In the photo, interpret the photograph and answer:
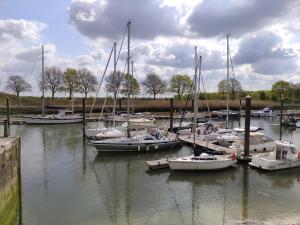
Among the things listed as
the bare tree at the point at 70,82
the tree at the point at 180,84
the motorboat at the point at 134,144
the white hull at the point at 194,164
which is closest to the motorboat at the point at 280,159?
the white hull at the point at 194,164

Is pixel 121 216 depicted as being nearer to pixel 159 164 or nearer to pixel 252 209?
pixel 252 209

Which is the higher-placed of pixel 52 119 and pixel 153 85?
pixel 153 85

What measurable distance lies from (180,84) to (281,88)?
1613 inches

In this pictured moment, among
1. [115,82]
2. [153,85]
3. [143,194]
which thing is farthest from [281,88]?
[143,194]

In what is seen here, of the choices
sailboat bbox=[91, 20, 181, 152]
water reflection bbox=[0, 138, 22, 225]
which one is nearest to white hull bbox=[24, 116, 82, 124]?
sailboat bbox=[91, 20, 181, 152]

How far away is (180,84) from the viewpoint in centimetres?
12694

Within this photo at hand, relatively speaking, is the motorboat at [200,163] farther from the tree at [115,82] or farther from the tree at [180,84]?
the tree at [180,84]

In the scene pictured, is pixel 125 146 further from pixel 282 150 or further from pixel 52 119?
pixel 52 119

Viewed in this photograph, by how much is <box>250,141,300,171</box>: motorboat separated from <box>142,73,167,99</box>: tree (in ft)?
311

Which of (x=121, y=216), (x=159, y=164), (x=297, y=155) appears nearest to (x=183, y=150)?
(x=159, y=164)

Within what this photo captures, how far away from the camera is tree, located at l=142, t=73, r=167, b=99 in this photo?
12553 centimetres

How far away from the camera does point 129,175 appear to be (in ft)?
100

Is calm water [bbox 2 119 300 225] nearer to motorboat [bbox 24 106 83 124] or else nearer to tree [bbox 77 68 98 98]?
motorboat [bbox 24 106 83 124]

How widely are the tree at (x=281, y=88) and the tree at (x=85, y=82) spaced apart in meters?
66.8
